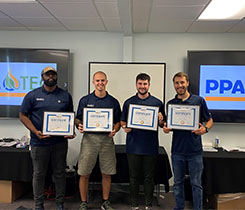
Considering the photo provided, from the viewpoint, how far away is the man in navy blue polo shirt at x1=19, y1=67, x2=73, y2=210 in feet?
8.27

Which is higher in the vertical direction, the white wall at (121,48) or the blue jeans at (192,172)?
the white wall at (121,48)

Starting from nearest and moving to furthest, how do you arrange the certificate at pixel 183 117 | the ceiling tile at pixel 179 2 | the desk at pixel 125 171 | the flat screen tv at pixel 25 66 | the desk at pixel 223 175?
the certificate at pixel 183 117 < the ceiling tile at pixel 179 2 < the desk at pixel 223 175 < the desk at pixel 125 171 < the flat screen tv at pixel 25 66

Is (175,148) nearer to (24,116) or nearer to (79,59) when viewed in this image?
(24,116)

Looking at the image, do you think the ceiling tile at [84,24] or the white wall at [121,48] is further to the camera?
the white wall at [121,48]

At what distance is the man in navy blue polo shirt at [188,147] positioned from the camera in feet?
7.80

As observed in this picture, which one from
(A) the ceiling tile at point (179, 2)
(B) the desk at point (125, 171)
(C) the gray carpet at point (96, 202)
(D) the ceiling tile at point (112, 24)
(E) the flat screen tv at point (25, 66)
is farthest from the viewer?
(E) the flat screen tv at point (25, 66)

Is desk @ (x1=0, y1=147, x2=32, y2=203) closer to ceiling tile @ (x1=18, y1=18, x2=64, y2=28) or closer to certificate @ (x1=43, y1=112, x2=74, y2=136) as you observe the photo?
certificate @ (x1=43, y1=112, x2=74, y2=136)

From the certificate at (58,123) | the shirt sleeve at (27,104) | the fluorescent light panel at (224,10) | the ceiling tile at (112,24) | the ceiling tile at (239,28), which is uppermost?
the fluorescent light panel at (224,10)

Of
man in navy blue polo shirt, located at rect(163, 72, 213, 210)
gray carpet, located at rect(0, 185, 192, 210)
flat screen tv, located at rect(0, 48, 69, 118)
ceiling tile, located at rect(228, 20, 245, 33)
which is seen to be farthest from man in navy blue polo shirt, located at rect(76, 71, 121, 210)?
ceiling tile, located at rect(228, 20, 245, 33)

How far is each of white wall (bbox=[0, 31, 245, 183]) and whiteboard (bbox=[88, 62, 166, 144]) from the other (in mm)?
135

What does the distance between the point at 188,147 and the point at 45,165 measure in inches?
59.5

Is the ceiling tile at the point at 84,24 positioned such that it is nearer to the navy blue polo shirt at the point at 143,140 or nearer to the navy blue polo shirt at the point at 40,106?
the navy blue polo shirt at the point at 40,106

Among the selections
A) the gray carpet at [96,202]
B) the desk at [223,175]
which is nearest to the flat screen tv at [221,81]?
the desk at [223,175]

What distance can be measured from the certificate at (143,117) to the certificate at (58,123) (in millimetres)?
627
